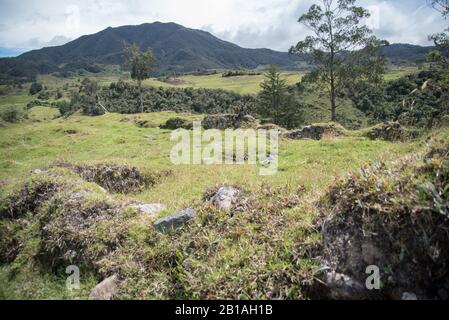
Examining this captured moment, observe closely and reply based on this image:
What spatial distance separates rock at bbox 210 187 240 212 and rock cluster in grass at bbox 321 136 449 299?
2.48 meters

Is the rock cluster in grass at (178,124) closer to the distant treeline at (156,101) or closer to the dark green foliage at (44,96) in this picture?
the distant treeline at (156,101)

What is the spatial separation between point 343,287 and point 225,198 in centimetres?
371

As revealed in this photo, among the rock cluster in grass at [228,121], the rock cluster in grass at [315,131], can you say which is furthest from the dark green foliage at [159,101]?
the rock cluster in grass at [315,131]

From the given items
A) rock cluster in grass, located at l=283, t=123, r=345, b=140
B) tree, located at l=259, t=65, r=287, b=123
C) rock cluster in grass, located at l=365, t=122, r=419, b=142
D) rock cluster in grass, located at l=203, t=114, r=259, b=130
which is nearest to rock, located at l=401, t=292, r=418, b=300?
rock cluster in grass, located at l=365, t=122, r=419, b=142

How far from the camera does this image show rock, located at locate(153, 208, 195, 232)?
7.48 m

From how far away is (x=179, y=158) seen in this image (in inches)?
683

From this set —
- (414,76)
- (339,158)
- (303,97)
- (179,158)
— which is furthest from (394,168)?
(303,97)

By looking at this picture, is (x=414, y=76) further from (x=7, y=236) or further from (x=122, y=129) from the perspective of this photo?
(x=7, y=236)

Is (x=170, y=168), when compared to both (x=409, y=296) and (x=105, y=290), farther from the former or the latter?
Answer: (x=409, y=296)

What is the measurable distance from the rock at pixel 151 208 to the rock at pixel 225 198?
159 cm

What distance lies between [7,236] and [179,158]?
9.13 metres

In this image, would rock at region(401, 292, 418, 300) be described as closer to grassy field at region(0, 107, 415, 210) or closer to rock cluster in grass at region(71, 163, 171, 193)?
grassy field at region(0, 107, 415, 210)

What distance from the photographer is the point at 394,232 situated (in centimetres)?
503

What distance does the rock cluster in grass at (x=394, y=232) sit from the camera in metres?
4.68
